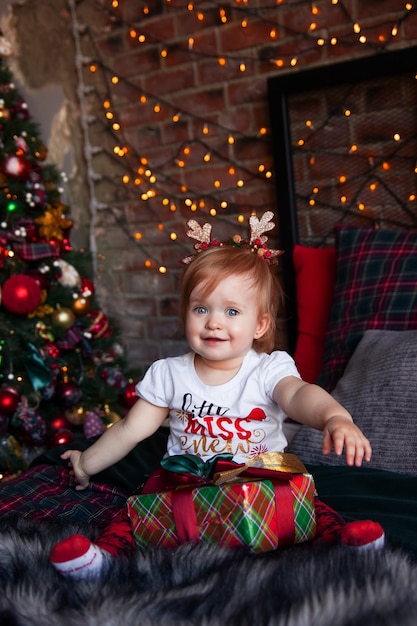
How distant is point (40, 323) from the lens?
8.23 feet

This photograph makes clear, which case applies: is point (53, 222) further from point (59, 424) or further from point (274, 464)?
point (274, 464)

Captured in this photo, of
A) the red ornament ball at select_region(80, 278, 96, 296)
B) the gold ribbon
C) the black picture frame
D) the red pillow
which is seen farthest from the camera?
the red ornament ball at select_region(80, 278, 96, 296)

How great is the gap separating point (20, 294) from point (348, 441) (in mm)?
1537

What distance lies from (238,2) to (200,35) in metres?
0.21

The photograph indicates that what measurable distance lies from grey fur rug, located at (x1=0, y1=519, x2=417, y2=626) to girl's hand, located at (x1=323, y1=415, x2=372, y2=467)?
0.15 m

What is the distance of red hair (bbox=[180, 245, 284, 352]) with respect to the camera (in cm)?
142

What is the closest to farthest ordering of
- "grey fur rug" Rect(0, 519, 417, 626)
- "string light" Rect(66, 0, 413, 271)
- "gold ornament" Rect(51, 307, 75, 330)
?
"grey fur rug" Rect(0, 519, 417, 626) < "string light" Rect(66, 0, 413, 271) < "gold ornament" Rect(51, 307, 75, 330)

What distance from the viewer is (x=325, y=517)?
3.86 feet

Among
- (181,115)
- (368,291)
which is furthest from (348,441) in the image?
(181,115)

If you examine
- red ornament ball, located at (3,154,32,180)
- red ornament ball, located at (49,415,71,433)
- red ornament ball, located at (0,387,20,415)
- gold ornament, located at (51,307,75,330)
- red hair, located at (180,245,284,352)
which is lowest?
red ornament ball, located at (49,415,71,433)

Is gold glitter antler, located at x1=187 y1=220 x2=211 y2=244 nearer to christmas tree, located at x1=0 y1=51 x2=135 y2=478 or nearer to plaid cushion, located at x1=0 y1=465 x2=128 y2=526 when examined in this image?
plaid cushion, located at x1=0 y1=465 x2=128 y2=526

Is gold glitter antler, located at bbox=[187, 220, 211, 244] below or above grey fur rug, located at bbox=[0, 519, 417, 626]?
above

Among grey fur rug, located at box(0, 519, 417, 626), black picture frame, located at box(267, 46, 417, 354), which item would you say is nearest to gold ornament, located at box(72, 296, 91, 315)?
black picture frame, located at box(267, 46, 417, 354)

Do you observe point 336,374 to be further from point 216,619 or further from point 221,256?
point 216,619
